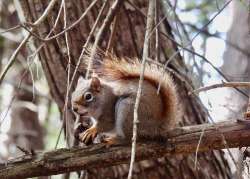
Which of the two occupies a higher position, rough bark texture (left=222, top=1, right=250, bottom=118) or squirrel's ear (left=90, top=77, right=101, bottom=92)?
rough bark texture (left=222, top=1, right=250, bottom=118)

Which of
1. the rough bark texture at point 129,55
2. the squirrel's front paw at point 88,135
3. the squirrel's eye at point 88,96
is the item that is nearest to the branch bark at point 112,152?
the squirrel's front paw at point 88,135

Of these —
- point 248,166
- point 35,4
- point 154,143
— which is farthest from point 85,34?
point 248,166

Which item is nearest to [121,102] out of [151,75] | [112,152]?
[151,75]

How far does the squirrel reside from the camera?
6.83 feet

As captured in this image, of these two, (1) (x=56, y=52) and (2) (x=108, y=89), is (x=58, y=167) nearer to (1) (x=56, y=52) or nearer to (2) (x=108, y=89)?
(2) (x=108, y=89)

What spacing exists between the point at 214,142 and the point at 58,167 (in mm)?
557

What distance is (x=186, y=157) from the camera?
8.51ft

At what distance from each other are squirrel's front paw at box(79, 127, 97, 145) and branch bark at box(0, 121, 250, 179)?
0.16 metres

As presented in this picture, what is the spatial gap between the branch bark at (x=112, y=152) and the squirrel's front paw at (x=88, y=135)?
160 mm

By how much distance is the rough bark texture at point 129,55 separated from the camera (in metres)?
2.59

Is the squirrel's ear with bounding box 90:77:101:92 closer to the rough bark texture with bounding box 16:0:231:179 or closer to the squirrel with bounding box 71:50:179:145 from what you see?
the squirrel with bounding box 71:50:179:145

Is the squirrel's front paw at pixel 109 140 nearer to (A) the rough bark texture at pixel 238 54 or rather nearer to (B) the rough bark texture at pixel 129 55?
(B) the rough bark texture at pixel 129 55

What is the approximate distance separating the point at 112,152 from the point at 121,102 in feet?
0.99

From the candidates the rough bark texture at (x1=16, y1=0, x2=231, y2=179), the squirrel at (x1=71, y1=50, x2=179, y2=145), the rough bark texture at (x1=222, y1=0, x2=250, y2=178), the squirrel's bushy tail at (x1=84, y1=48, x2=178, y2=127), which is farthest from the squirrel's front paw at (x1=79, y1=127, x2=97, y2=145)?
the rough bark texture at (x1=222, y1=0, x2=250, y2=178)
